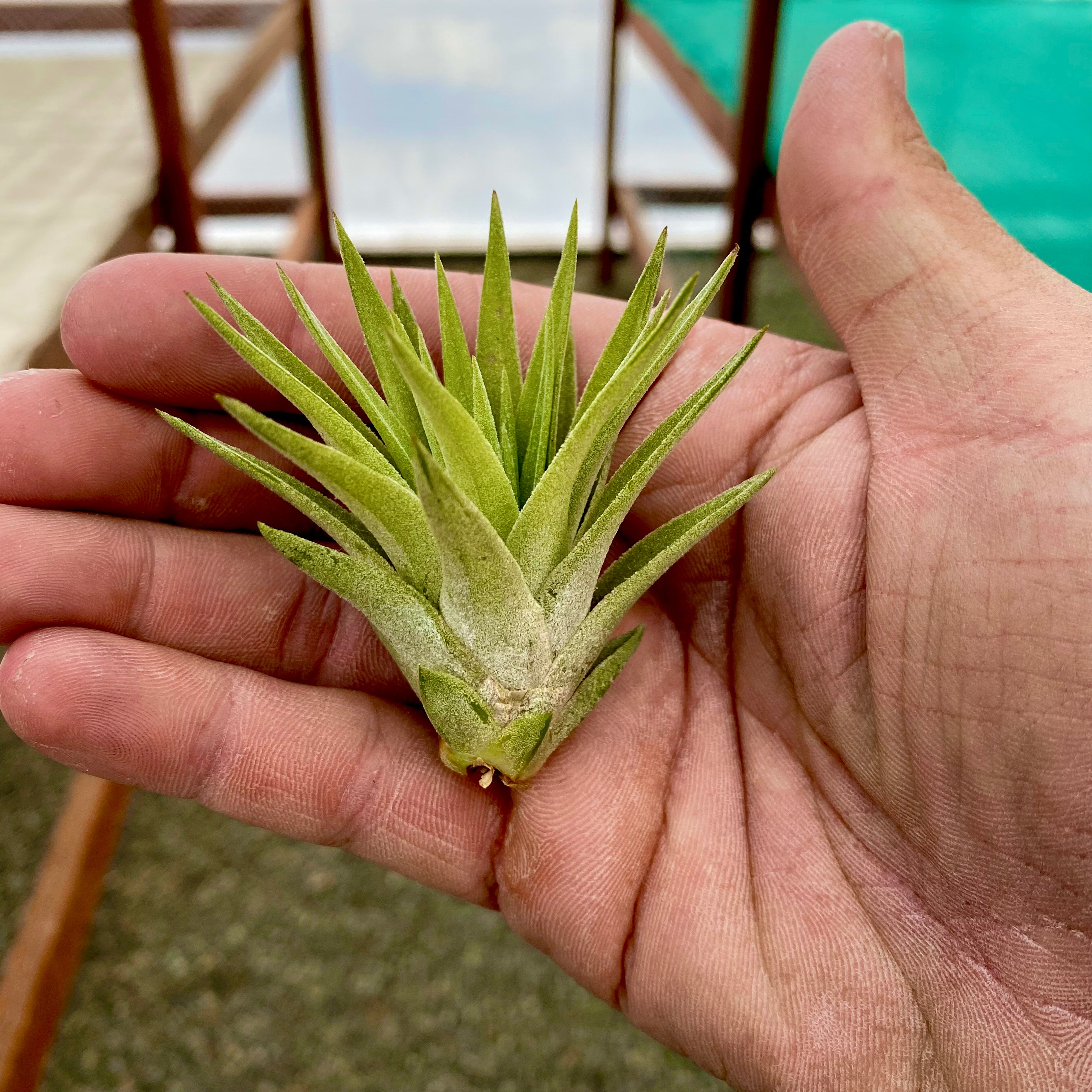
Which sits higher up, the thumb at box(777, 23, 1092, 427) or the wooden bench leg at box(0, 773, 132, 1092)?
the thumb at box(777, 23, 1092, 427)

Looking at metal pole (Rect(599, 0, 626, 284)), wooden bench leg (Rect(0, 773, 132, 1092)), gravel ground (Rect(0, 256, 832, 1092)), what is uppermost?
metal pole (Rect(599, 0, 626, 284))

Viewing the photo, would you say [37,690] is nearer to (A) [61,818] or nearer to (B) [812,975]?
(B) [812,975]

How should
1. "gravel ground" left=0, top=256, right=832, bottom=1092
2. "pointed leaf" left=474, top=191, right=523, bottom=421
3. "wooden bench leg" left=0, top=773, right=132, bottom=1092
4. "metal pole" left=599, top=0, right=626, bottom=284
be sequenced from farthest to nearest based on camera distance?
"metal pole" left=599, top=0, right=626, bottom=284
"gravel ground" left=0, top=256, right=832, bottom=1092
"wooden bench leg" left=0, top=773, right=132, bottom=1092
"pointed leaf" left=474, top=191, right=523, bottom=421

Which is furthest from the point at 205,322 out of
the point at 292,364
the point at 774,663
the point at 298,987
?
the point at 298,987

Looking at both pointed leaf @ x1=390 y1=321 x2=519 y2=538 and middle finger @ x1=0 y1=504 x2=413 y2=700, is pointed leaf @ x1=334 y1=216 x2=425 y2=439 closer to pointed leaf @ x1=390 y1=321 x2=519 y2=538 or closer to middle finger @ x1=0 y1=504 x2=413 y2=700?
pointed leaf @ x1=390 y1=321 x2=519 y2=538

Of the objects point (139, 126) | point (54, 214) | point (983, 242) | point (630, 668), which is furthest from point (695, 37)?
point (630, 668)

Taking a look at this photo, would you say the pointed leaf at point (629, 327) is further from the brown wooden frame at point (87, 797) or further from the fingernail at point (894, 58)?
the brown wooden frame at point (87, 797)

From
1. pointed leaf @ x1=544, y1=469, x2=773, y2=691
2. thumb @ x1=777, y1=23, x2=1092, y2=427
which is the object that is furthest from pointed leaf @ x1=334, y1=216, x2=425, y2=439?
thumb @ x1=777, y1=23, x2=1092, y2=427

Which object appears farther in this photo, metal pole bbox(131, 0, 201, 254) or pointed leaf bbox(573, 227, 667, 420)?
metal pole bbox(131, 0, 201, 254)
